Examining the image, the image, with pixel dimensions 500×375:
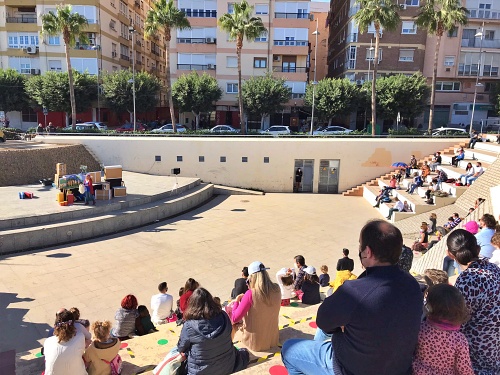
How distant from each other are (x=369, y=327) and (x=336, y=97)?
122ft

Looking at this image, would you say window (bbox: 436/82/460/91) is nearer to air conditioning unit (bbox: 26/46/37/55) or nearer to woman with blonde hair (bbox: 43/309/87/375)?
air conditioning unit (bbox: 26/46/37/55)

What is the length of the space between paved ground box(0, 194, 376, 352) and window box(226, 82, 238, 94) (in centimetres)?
2585

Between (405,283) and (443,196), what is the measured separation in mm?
17697

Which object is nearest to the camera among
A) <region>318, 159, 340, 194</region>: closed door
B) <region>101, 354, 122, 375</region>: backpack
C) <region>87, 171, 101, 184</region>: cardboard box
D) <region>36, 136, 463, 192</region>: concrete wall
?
<region>101, 354, 122, 375</region>: backpack

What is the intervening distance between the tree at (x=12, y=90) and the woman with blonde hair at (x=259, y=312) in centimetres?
4341

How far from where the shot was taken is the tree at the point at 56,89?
37625 millimetres

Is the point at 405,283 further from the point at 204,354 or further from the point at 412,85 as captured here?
the point at 412,85

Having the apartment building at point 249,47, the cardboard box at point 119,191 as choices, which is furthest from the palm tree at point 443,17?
the cardboard box at point 119,191

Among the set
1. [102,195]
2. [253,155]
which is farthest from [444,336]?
[253,155]

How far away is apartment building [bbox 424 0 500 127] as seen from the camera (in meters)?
42.1

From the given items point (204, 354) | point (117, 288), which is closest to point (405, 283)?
point (204, 354)

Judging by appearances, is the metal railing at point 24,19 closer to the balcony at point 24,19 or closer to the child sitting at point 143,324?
the balcony at point 24,19

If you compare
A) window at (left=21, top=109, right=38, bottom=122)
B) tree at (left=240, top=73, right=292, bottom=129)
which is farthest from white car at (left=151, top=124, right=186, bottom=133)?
window at (left=21, top=109, right=38, bottom=122)

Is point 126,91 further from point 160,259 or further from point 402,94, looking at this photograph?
point 160,259
